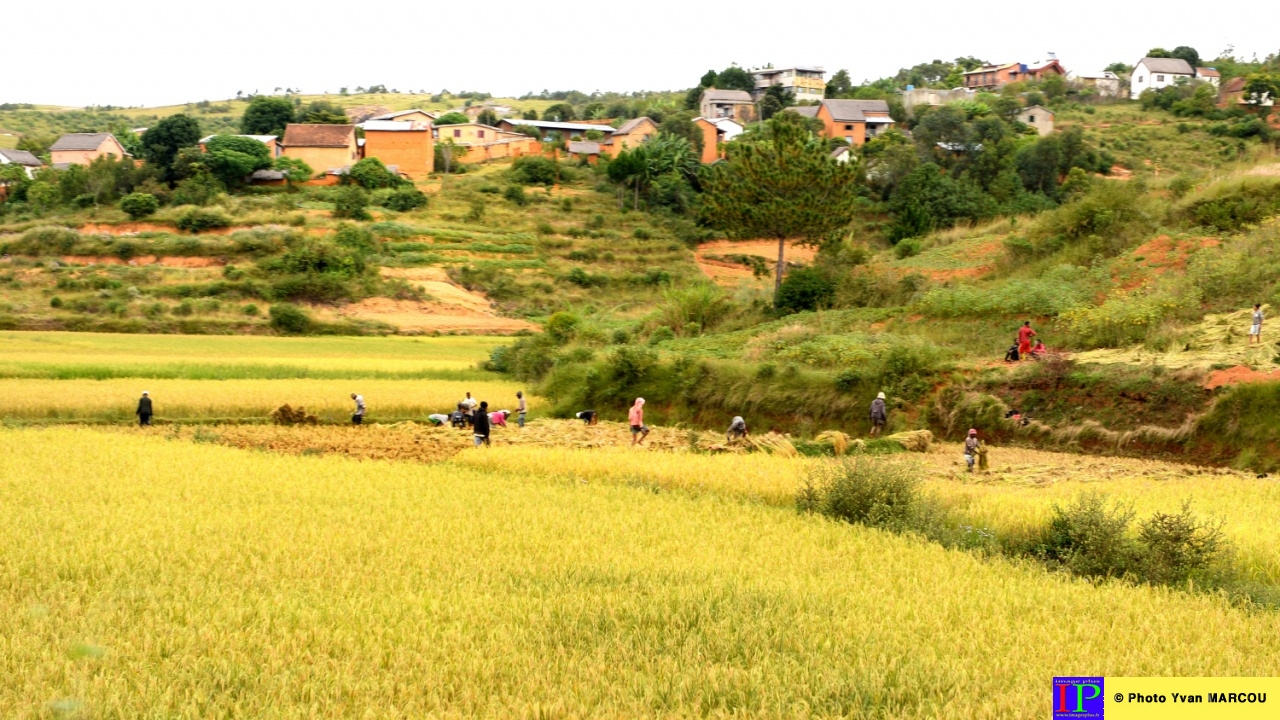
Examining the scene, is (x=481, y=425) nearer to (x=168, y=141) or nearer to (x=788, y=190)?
(x=788, y=190)

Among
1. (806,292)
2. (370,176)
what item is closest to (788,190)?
(806,292)

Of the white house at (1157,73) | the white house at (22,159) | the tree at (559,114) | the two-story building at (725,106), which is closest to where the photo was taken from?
the white house at (22,159)

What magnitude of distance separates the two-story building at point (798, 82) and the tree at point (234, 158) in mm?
50608

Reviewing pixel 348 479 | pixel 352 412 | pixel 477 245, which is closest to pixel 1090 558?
pixel 348 479

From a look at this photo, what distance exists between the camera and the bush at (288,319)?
49.9 meters

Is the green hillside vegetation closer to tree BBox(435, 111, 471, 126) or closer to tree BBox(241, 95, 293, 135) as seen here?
tree BBox(241, 95, 293, 135)

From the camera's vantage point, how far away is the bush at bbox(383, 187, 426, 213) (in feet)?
221

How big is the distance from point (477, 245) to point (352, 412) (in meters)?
36.3

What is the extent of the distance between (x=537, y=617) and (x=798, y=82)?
103 meters

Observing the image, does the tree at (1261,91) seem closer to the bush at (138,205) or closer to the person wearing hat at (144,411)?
the bush at (138,205)

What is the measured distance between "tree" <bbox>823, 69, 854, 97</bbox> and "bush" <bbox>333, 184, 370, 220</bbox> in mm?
54488

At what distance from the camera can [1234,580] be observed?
38.5ft

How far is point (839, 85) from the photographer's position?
363 ft

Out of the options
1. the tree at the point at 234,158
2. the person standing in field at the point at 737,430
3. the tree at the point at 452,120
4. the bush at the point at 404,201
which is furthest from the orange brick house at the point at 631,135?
the person standing in field at the point at 737,430
